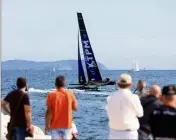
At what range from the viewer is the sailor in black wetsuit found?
8.12 metres

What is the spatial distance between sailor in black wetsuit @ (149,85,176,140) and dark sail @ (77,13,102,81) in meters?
47.9

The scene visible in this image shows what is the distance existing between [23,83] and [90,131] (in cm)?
1748

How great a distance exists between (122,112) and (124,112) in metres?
0.04

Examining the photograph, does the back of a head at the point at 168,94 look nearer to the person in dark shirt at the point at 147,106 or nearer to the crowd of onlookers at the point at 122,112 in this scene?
the crowd of onlookers at the point at 122,112

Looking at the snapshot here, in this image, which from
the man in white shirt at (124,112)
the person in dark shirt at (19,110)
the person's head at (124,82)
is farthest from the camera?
the person in dark shirt at (19,110)

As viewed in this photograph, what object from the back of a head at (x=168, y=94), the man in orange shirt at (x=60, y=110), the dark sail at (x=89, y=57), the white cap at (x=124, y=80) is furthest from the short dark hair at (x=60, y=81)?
the dark sail at (x=89, y=57)

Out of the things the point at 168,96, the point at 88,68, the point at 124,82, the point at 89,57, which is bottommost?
the point at 168,96

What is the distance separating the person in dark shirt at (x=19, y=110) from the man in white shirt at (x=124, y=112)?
1.71 metres

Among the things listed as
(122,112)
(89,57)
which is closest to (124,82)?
(122,112)

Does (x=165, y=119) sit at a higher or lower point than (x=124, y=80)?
lower

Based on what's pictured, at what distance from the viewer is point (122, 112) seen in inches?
354

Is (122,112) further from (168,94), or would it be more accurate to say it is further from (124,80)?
(168,94)

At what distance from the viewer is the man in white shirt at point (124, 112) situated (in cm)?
895

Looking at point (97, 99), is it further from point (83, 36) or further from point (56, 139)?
point (56, 139)
